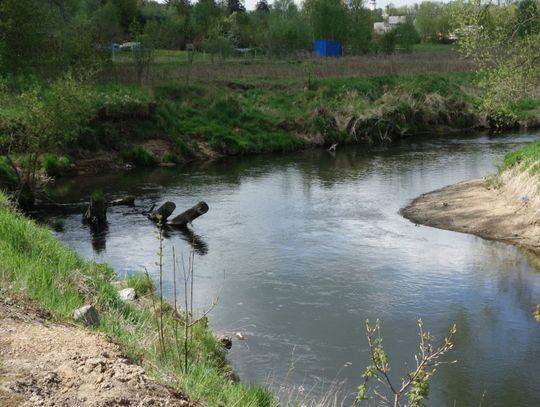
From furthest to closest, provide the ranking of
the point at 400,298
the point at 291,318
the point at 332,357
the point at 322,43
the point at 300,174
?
the point at 322,43
the point at 300,174
the point at 400,298
the point at 291,318
the point at 332,357

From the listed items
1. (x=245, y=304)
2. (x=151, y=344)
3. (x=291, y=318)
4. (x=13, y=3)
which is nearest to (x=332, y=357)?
(x=291, y=318)

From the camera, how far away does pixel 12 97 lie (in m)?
27.2

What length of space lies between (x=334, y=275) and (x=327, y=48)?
60.9m

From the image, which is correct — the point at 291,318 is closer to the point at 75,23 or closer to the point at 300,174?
the point at 300,174

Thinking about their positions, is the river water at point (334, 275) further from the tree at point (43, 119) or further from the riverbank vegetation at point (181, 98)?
the riverbank vegetation at point (181, 98)

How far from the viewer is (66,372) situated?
254 inches

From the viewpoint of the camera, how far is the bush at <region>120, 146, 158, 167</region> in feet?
119

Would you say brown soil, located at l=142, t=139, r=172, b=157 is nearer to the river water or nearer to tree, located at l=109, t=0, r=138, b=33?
the river water

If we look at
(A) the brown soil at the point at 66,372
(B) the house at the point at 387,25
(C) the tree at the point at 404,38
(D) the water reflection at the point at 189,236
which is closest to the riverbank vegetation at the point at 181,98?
(D) the water reflection at the point at 189,236

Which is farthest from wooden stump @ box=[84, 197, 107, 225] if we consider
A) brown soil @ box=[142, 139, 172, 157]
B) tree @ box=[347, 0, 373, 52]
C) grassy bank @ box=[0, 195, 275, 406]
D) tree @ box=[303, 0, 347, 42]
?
tree @ box=[303, 0, 347, 42]

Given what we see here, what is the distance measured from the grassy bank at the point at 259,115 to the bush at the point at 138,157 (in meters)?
0.05

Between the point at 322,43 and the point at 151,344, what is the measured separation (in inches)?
2757

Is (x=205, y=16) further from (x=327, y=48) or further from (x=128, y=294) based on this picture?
(x=128, y=294)

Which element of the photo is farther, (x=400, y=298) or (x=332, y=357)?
(x=400, y=298)
